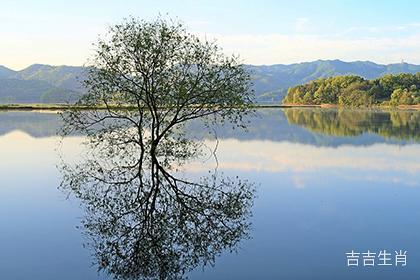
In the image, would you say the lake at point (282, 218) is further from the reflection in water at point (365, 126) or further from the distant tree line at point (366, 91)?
the distant tree line at point (366, 91)

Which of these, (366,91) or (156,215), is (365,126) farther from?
(366,91)

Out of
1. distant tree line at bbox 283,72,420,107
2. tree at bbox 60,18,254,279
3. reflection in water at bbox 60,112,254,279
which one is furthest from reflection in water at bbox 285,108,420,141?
distant tree line at bbox 283,72,420,107

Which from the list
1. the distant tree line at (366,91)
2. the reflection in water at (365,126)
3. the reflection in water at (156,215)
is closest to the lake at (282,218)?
the reflection in water at (156,215)

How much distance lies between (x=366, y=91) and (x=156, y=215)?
17541 cm

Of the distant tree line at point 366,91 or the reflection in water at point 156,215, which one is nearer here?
the reflection in water at point 156,215

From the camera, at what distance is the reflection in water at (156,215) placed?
12281mm

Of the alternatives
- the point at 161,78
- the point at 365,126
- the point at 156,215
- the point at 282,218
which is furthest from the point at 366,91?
the point at 156,215

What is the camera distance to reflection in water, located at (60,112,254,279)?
1228 cm

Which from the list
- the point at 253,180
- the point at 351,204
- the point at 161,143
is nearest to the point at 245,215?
the point at 351,204

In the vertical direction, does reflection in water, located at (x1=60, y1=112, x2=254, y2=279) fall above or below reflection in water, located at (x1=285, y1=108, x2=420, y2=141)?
above

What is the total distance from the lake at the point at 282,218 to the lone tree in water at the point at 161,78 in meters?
4.24

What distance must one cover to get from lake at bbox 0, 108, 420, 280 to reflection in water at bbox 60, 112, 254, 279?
1.37ft

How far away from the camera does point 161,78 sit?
31500mm

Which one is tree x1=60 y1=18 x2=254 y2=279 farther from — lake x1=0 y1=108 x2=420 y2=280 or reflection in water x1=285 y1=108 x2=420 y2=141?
reflection in water x1=285 y1=108 x2=420 y2=141
